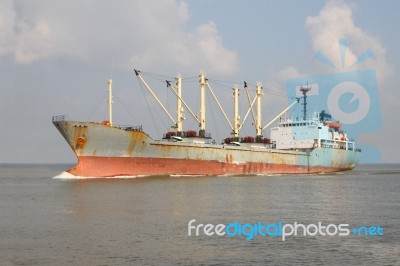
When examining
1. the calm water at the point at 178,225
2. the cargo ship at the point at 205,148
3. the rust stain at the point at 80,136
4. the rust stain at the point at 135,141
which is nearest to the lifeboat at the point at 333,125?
the cargo ship at the point at 205,148

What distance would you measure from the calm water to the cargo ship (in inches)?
297

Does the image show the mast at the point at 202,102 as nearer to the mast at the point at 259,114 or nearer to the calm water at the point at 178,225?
the mast at the point at 259,114

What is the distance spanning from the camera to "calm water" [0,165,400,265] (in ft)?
59.6

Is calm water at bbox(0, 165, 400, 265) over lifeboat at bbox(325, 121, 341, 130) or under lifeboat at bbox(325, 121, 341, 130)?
under

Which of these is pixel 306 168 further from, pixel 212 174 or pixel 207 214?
pixel 207 214

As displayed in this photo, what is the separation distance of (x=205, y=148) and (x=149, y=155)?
26.8ft

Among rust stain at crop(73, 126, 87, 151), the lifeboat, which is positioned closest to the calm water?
rust stain at crop(73, 126, 87, 151)

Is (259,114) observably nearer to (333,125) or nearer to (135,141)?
(333,125)

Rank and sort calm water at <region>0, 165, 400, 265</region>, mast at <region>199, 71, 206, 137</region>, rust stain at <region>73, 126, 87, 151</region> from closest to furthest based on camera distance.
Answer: calm water at <region>0, 165, 400, 265</region>
rust stain at <region>73, 126, 87, 151</region>
mast at <region>199, 71, 206, 137</region>

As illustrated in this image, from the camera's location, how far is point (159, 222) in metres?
25.7

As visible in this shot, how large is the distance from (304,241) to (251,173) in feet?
149

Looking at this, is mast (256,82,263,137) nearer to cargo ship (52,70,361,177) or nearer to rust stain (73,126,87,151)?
cargo ship (52,70,361,177)

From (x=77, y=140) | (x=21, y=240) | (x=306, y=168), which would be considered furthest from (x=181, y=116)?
(x=21, y=240)

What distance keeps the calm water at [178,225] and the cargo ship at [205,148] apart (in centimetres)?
755
